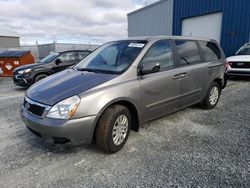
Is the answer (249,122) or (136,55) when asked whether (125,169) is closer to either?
(136,55)

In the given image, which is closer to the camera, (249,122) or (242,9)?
(249,122)

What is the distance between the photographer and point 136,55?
10.7ft

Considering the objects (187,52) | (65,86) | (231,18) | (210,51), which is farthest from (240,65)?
(65,86)

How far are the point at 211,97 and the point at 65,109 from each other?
359 cm

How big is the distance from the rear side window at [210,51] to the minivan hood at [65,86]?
2.54 meters

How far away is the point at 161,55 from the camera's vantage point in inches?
141

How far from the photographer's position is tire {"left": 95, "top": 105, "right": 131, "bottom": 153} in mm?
2752

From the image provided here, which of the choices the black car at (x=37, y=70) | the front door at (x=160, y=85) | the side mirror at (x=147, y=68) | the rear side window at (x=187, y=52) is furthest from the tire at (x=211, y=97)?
the black car at (x=37, y=70)

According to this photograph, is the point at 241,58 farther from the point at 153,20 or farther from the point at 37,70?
the point at 153,20

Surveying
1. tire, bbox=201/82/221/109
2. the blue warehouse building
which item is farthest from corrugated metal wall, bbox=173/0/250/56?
tire, bbox=201/82/221/109

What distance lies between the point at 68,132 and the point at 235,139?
2674 mm

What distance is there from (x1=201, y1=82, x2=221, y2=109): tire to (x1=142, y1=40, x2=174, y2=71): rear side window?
5.03 feet

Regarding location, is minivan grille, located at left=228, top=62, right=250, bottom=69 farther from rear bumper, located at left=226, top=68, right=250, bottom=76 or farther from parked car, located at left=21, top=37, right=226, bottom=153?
parked car, located at left=21, top=37, right=226, bottom=153

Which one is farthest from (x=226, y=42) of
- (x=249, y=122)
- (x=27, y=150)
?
(x=27, y=150)
